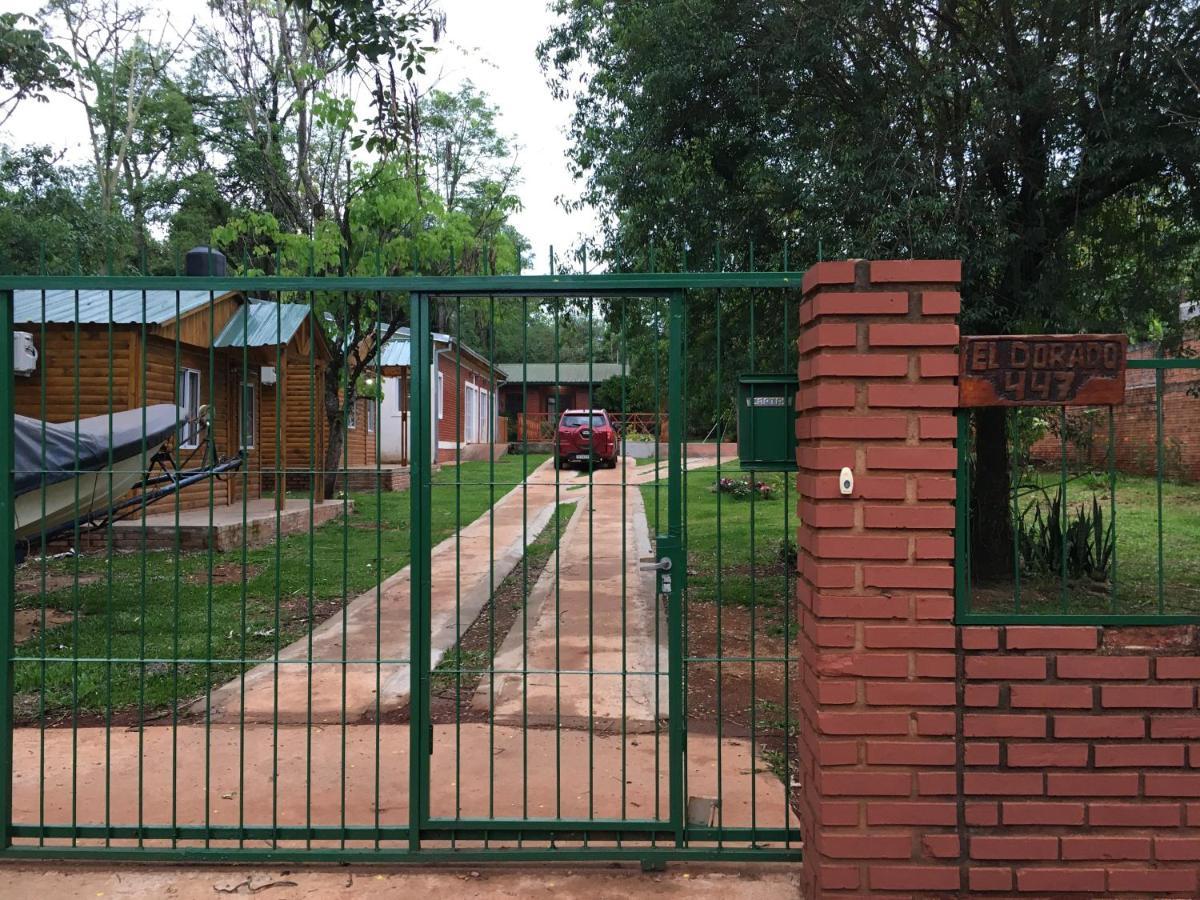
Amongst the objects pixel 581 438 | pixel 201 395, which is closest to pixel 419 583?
pixel 581 438

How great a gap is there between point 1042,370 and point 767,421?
100 centimetres

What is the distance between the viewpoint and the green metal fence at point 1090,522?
10.2 feet

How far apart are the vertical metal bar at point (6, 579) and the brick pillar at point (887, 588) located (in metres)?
3.14

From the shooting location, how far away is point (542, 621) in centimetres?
830

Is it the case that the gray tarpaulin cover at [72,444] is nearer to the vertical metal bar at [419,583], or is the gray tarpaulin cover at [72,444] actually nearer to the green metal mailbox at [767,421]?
the vertical metal bar at [419,583]

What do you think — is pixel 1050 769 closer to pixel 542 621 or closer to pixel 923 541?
pixel 923 541

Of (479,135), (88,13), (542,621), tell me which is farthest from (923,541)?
(479,135)

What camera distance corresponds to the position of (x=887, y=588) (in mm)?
3064

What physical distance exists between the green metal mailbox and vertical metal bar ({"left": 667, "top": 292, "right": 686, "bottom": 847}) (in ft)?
0.84

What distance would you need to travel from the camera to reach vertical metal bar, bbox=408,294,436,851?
3.54 meters

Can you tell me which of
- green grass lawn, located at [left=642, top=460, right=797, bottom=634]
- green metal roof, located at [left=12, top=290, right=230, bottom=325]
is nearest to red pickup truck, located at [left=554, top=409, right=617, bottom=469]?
green grass lawn, located at [left=642, top=460, right=797, bottom=634]

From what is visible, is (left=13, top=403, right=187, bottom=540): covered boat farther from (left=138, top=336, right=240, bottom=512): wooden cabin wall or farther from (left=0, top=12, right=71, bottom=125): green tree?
(left=0, top=12, right=71, bottom=125): green tree

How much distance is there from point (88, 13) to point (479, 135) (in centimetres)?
1510

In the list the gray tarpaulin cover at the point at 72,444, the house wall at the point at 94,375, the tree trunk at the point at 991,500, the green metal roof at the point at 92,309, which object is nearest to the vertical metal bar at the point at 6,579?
the gray tarpaulin cover at the point at 72,444
